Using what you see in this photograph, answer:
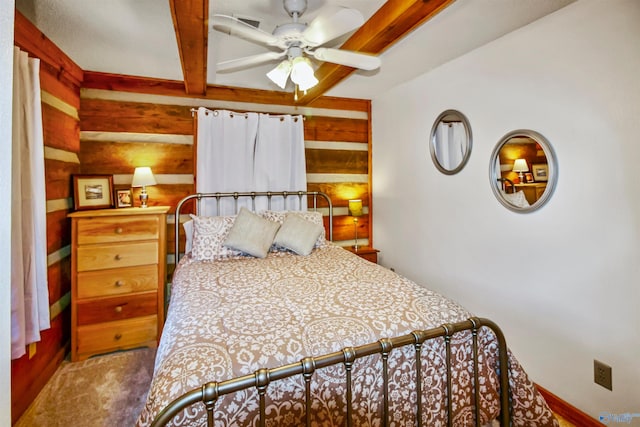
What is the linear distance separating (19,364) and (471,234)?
3.13 metres

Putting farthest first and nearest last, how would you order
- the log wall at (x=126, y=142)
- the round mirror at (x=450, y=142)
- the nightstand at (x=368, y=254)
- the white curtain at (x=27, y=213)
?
the nightstand at (x=368, y=254) < the round mirror at (x=450, y=142) < the log wall at (x=126, y=142) < the white curtain at (x=27, y=213)

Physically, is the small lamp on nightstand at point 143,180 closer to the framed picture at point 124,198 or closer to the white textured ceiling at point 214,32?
the framed picture at point 124,198

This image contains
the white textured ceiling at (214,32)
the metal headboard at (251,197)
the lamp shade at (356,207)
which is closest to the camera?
the white textured ceiling at (214,32)

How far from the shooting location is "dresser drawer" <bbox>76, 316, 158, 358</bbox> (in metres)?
2.49

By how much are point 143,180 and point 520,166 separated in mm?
2984

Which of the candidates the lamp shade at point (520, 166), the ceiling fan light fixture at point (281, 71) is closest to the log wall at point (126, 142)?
the ceiling fan light fixture at point (281, 71)

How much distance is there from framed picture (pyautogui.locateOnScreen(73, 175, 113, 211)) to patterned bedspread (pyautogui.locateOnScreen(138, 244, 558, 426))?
59.2 inches

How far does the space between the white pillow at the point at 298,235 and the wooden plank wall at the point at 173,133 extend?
3.04 feet

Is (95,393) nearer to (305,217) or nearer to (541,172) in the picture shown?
(305,217)

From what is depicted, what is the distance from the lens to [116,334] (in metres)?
2.57

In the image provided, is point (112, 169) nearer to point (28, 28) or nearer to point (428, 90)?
point (28, 28)

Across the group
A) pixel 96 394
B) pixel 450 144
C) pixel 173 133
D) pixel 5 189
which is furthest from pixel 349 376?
pixel 173 133

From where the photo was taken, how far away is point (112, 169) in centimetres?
296

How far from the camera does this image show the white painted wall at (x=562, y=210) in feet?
5.39
